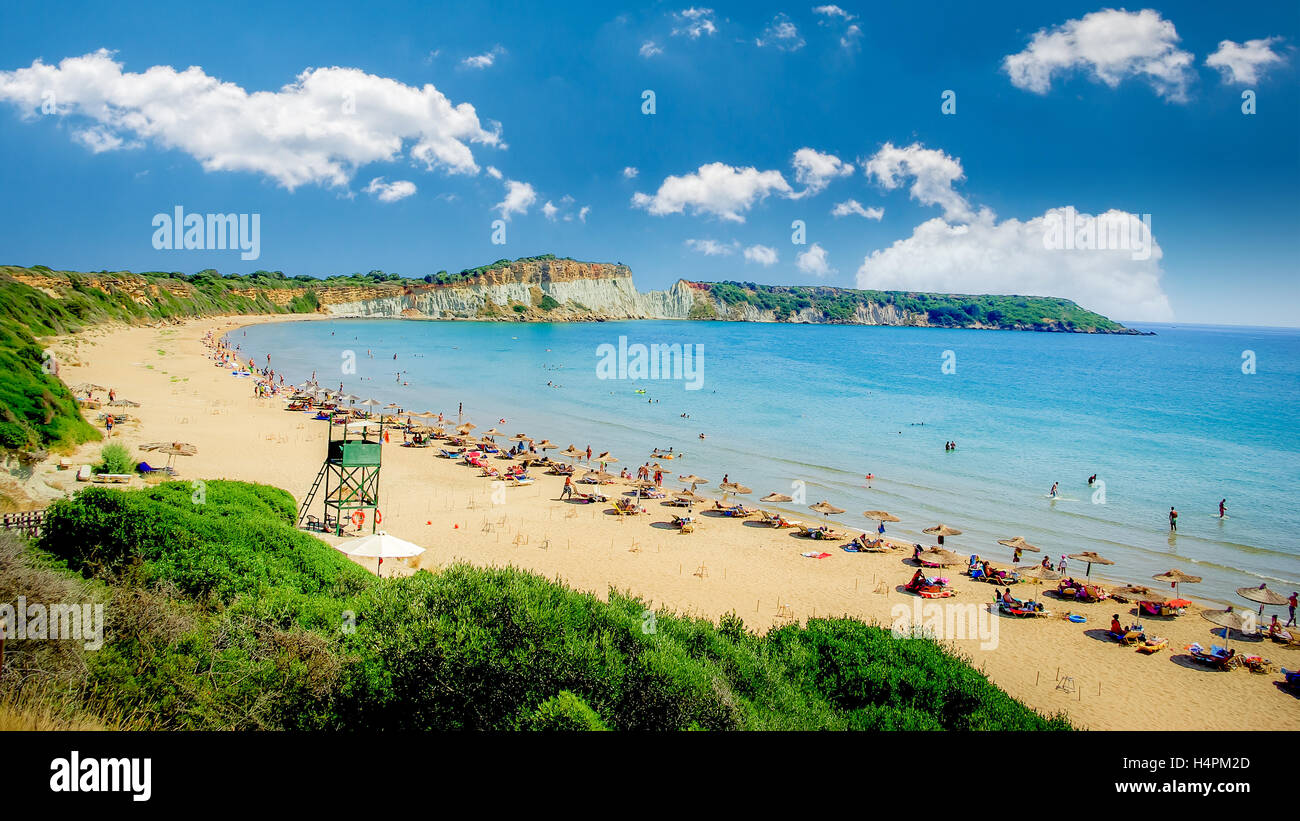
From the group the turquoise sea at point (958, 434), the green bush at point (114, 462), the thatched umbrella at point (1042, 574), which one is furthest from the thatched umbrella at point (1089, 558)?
the green bush at point (114, 462)

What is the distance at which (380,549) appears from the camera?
15.4 metres

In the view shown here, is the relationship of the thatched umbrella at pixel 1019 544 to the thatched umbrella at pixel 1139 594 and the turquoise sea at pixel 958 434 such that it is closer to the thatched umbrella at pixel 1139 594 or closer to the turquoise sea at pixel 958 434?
the turquoise sea at pixel 958 434

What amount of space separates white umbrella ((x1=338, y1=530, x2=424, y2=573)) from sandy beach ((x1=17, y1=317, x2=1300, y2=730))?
2.30m

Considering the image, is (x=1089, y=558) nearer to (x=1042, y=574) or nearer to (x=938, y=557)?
(x=1042, y=574)

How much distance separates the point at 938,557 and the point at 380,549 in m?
17.4

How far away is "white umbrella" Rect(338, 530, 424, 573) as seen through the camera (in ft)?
49.6

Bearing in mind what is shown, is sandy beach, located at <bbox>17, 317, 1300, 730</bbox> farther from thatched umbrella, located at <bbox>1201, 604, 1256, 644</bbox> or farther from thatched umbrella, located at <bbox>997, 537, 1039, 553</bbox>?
thatched umbrella, located at <bbox>997, 537, 1039, 553</bbox>

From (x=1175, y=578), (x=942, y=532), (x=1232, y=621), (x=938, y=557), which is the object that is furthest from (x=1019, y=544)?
(x=1232, y=621)

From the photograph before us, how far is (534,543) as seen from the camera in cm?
2212

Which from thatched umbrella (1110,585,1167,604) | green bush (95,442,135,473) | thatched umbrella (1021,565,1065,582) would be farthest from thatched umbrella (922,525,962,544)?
green bush (95,442,135,473)

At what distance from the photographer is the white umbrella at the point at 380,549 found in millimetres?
15133

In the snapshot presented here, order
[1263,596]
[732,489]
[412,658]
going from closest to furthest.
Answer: [412,658] → [1263,596] → [732,489]
